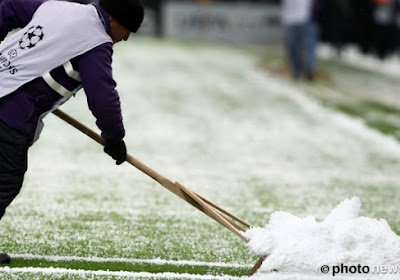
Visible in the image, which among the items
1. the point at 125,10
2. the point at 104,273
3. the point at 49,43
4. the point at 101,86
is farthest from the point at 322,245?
the point at 49,43

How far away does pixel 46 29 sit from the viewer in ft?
13.1

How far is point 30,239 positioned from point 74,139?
3.64 metres

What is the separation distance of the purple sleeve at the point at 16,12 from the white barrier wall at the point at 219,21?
70.0 feet

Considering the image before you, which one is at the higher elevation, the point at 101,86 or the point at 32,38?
the point at 32,38

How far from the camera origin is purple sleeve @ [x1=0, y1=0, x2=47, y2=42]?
13.7ft

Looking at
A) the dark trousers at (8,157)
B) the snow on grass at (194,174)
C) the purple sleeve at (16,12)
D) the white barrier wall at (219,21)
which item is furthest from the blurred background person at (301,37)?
the dark trousers at (8,157)

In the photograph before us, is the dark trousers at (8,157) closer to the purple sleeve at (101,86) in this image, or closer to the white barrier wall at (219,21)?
the purple sleeve at (101,86)

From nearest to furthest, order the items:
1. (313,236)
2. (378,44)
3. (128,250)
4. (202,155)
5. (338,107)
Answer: (313,236), (128,250), (202,155), (338,107), (378,44)

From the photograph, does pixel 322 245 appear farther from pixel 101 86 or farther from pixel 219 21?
pixel 219 21

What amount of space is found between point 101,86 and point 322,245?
1.21m

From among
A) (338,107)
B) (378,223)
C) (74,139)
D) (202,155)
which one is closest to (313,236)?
(378,223)

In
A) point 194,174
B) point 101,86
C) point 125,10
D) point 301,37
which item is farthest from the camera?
point 301,37

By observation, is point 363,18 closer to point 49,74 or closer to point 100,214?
point 100,214

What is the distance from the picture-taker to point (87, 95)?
3.89 m
